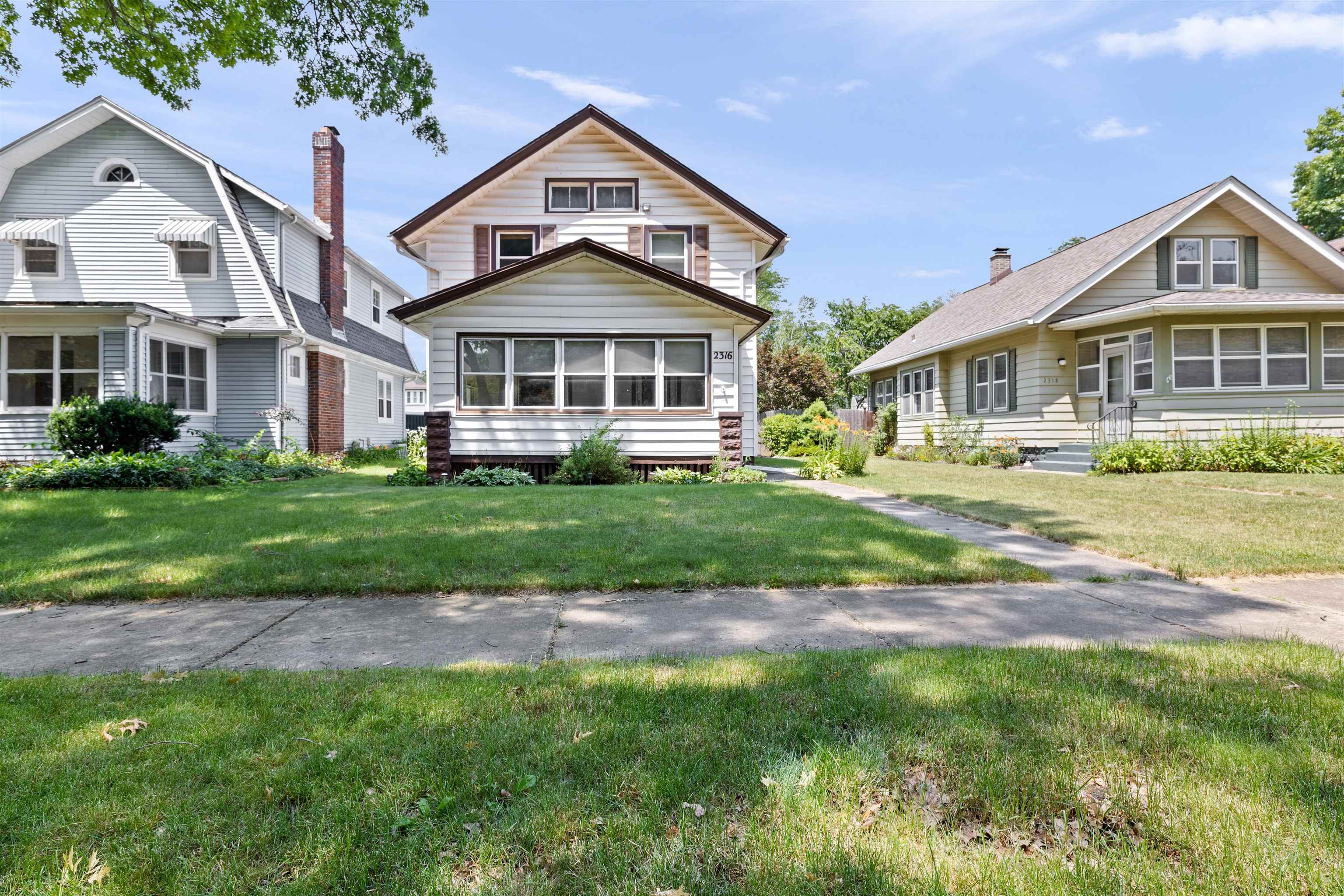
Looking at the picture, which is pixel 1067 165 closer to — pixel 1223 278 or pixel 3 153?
pixel 1223 278

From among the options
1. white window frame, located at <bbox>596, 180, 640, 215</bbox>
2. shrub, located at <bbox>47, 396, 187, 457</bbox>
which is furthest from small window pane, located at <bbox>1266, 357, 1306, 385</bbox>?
shrub, located at <bbox>47, 396, 187, 457</bbox>

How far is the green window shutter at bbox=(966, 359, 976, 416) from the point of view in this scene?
2191 cm

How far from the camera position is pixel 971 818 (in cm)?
206

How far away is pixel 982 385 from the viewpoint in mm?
21547

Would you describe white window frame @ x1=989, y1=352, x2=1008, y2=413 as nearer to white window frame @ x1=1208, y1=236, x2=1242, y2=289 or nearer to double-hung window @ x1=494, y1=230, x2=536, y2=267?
white window frame @ x1=1208, y1=236, x2=1242, y2=289

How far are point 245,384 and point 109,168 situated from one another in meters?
6.65

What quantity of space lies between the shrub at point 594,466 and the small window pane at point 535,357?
6.28 feet

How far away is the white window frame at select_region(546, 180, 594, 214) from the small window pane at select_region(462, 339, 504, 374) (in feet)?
16.0

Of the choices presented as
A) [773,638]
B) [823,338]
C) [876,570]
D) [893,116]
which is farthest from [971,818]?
[823,338]

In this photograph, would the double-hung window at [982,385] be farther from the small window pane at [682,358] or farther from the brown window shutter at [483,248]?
the brown window shutter at [483,248]

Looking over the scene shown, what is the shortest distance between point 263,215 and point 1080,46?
20.0 metres

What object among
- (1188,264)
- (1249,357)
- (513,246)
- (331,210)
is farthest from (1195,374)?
(331,210)

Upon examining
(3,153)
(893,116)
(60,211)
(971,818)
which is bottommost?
(971,818)

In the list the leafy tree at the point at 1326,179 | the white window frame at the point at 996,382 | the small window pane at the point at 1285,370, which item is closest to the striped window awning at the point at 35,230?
the white window frame at the point at 996,382
